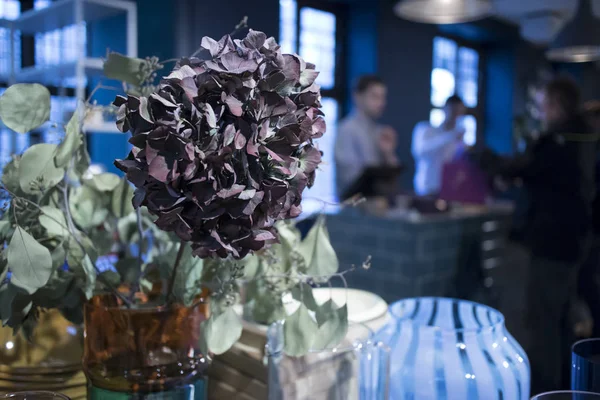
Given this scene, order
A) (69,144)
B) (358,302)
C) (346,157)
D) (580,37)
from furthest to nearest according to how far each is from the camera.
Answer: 1. (346,157)
2. (580,37)
3. (358,302)
4. (69,144)

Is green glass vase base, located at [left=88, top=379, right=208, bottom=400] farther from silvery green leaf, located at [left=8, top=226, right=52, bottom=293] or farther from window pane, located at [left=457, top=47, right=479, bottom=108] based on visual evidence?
window pane, located at [left=457, top=47, right=479, bottom=108]

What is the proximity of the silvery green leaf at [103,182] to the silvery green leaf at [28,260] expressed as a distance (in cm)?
14

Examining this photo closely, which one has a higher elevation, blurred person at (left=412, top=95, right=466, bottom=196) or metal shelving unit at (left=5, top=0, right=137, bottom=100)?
metal shelving unit at (left=5, top=0, right=137, bottom=100)

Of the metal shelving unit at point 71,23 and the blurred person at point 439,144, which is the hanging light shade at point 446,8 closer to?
the metal shelving unit at point 71,23

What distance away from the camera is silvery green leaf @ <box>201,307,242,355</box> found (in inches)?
18.0

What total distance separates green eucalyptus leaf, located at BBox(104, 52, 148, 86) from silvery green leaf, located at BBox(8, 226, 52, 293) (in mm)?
172

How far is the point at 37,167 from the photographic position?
1.57 ft

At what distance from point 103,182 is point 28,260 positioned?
157mm

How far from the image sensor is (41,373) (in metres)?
0.53

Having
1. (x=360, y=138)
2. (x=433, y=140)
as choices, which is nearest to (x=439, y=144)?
(x=433, y=140)

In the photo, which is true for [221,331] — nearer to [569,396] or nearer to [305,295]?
[305,295]

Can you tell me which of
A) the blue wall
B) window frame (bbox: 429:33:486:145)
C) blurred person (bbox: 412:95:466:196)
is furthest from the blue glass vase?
window frame (bbox: 429:33:486:145)

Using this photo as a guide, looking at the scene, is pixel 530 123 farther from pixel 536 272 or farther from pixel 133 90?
A: pixel 133 90

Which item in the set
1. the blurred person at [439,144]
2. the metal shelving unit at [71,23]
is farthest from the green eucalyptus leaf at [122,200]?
the blurred person at [439,144]
